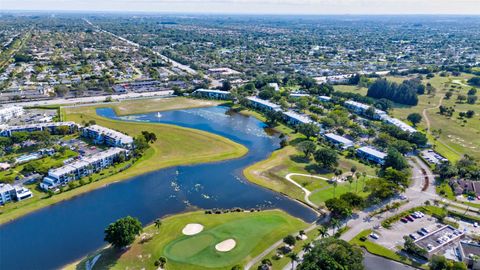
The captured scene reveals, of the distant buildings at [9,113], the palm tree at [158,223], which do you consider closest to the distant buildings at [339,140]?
the palm tree at [158,223]

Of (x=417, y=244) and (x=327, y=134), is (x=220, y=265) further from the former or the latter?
(x=327, y=134)

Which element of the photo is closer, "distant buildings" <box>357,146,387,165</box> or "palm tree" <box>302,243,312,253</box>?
"palm tree" <box>302,243,312,253</box>

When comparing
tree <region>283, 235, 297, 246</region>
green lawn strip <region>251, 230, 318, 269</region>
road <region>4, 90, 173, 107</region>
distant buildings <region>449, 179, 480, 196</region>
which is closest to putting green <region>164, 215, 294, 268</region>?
green lawn strip <region>251, 230, 318, 269</region>

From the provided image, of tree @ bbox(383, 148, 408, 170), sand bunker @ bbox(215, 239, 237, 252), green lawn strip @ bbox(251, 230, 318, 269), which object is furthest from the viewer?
tree @ bbox(383, 148, 408, 170)

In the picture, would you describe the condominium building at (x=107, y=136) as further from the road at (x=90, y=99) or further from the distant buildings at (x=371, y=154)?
the distant buildings at (x=371, y=154)

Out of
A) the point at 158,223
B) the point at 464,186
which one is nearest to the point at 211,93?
the point at 158,223

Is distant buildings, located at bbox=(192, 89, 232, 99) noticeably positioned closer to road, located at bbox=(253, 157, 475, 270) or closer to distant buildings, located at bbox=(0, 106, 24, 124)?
distant buildings, located at bbox=(0, 106, 24, 124)
